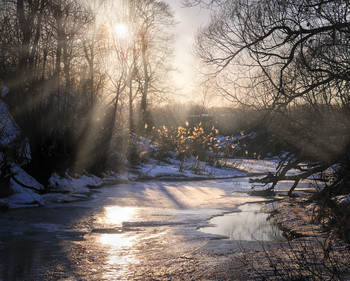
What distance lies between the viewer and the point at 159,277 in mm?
3010

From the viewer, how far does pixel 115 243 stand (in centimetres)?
416

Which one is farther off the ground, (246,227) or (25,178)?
(25,178)

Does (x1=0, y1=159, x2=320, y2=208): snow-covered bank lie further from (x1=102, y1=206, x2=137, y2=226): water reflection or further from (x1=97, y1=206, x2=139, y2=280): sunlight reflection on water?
(x1=97, y1=206, x2=139, y2=280): sunlight reflection on water

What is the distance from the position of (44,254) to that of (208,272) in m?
1.61

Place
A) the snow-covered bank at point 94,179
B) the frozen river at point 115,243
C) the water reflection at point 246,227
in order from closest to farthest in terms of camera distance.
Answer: the frozen river at point 115,243 → the water reflection at point 246,227 → the snow-covered bank at point 94,179

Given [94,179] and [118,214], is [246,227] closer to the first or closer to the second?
[118,214]

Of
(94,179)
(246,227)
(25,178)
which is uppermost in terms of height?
(25,178)

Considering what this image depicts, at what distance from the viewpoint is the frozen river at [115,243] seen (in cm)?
315

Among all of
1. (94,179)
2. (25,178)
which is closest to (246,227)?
(25,178)

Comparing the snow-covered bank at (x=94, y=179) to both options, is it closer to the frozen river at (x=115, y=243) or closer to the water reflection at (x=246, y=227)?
the frozen river at (x=115, y=243)

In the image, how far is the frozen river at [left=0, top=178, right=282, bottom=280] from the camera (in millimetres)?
3146

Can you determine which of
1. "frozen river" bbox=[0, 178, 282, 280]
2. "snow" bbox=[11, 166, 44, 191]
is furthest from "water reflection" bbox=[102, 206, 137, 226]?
"snow" bbox=[11, 166, 44, 191]

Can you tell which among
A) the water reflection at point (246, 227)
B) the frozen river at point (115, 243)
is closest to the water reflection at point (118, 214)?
the frozen river at point (115, 243)

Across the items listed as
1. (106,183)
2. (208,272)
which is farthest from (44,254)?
(106,183)
